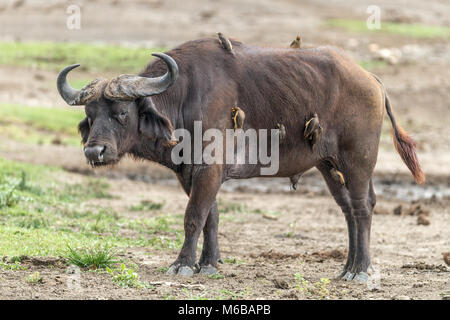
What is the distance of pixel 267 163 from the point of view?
7.90m

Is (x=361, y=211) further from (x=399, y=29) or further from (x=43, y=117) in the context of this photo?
(x=399, y=29)

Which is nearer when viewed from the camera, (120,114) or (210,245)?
(120,114)

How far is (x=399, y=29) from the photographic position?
1133 inches

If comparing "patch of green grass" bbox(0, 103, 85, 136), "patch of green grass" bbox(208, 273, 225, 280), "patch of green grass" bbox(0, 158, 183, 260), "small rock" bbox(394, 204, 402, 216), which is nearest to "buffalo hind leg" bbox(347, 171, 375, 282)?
"patch of green grass" bbox(208, 273, 225, 280)

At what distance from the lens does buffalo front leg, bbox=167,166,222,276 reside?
754cm

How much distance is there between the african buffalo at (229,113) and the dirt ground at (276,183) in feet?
2.10

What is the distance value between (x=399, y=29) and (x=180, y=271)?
22805mm

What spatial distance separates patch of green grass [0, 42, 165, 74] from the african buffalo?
1534cm

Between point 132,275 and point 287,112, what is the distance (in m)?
2.18

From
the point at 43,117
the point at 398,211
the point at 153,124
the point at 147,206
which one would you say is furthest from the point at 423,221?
the point at 43,117

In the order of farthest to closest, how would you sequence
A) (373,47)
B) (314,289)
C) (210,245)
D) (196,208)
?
(373,47), (210,245), (196,208), (314,289)
